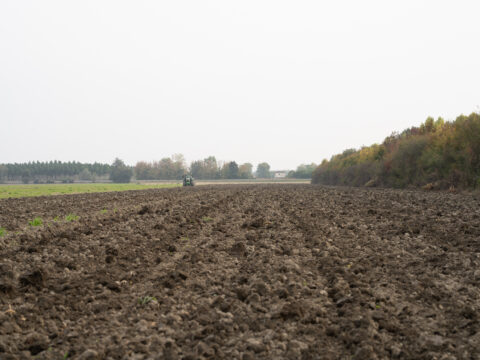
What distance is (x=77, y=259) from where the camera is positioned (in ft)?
24.4

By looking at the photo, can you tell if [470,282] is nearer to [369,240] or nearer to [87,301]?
[369,240]

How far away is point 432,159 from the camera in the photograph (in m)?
28.5

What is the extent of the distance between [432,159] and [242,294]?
27896mm

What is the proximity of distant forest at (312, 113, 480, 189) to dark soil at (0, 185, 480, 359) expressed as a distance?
17.9 meters

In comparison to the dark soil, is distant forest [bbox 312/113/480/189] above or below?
above

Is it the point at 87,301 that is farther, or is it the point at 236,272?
the point at 236,272

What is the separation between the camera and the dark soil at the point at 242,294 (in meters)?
3.94

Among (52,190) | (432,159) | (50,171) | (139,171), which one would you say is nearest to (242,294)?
(432,159)

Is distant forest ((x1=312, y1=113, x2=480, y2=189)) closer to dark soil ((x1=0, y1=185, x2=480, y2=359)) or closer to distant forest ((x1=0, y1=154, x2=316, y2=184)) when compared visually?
dark soil ((x1=0, y1=185, x2=480, y2=359))

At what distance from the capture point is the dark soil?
3936 mm

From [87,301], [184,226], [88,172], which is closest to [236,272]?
[87,301]

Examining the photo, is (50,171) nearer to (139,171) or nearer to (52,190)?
(139,171)

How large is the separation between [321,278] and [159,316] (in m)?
2.88

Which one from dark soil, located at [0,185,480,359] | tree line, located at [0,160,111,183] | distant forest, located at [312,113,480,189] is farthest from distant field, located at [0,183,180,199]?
tree line, located at [0,160,111,183]
